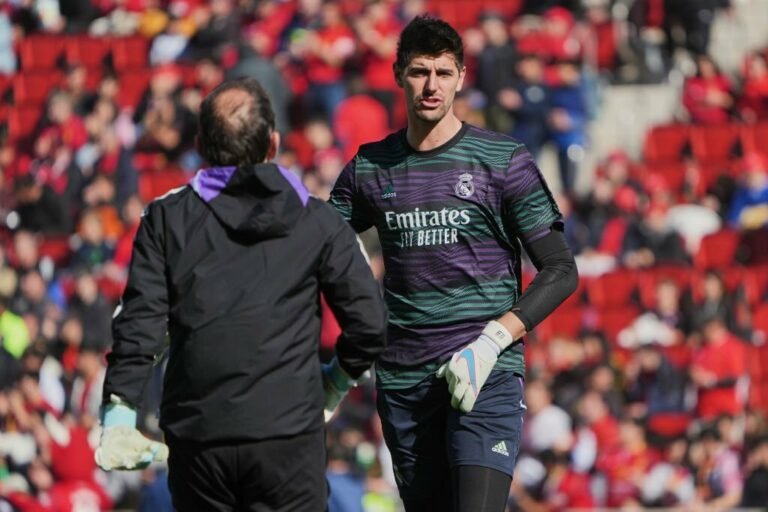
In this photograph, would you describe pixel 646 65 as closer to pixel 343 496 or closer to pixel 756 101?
pixel 756 101

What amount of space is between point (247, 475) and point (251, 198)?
2.63 ft

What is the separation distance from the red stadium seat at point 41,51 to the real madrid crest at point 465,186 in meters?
11.8

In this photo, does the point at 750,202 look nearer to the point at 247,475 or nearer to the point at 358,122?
the point at 358,122

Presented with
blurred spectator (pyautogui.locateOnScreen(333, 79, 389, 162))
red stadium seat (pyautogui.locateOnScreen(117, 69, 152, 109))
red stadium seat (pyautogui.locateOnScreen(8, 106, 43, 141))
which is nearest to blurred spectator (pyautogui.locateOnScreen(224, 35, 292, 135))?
blurred spectator (pyautogui.locateOnScreen(333, 79, 389, 162))

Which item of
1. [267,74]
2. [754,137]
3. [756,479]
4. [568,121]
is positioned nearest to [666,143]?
[754,137]

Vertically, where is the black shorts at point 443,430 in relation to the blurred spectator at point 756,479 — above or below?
above

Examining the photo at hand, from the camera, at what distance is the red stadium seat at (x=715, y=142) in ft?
49.5

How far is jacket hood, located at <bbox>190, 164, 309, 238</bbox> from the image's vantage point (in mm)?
4719

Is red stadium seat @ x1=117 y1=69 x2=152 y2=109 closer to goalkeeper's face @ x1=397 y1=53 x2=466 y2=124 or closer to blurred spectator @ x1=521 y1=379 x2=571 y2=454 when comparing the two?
blurred spectator @ x1=521 y1=379 x2=571 y2=454

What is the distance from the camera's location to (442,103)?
5789 millimetres

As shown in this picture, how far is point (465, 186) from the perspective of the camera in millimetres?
5781

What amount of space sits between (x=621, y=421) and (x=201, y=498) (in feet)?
26.3

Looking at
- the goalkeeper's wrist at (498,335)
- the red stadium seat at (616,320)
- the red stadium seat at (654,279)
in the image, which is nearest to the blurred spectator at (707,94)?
the red stadium seat at (654,279)

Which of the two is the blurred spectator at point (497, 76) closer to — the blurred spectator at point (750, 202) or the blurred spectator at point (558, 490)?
the blurred spectator at point (750, 202)
